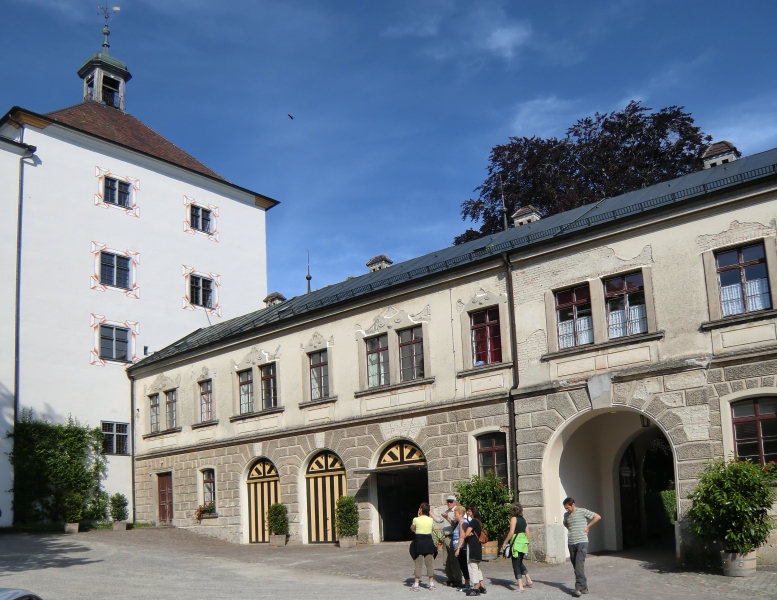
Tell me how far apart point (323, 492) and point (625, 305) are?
438 inches

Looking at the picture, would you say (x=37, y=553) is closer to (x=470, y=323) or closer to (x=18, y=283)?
(x=18, y=283)

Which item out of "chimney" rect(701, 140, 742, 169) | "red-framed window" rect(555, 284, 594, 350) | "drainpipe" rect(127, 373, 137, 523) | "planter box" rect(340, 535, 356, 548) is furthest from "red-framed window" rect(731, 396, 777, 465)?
"drainpipe" rect(127, 373, 137, 523)

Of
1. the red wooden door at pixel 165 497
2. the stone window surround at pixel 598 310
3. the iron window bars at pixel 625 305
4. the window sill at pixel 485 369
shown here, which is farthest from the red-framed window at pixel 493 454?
the red wooden door at pixel 165 497

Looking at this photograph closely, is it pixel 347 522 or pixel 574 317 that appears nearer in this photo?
pixel 574 317

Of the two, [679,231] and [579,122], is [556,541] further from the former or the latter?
[579,122]

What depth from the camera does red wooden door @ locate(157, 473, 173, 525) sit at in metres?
31.7

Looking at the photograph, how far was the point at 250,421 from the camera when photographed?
28.1m

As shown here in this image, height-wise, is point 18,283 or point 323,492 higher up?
point 18,283

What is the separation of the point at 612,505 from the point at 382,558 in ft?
18.6

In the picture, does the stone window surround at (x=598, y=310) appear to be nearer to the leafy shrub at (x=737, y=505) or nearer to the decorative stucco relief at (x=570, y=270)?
the decorative stucco relief at (x=570, y=270)

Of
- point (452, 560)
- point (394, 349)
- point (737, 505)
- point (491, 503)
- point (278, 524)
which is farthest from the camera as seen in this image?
point (278, 524)

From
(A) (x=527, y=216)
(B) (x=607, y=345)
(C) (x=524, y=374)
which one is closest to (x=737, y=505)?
(B) (x=607, y=345)

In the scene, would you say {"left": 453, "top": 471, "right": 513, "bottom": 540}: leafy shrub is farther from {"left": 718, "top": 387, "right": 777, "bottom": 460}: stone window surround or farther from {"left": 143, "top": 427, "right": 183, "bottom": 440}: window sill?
{"left": 143, "top": 427, "right": 183, "bottom": 440}: window sill

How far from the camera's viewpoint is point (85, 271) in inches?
1321
